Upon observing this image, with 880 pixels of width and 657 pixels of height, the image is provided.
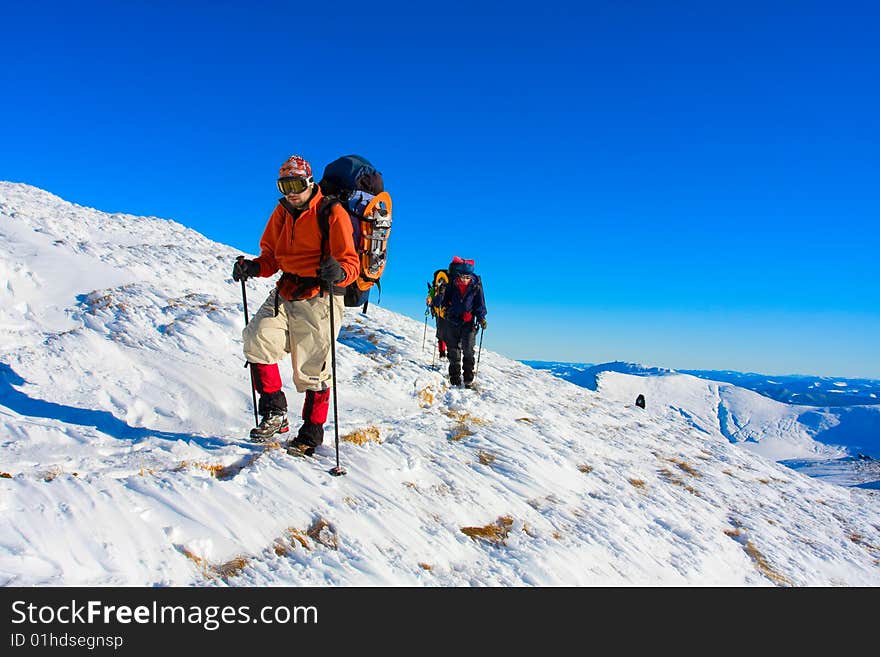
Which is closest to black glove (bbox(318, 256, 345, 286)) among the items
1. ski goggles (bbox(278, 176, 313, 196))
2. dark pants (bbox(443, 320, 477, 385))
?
ski goggles (bbox(278, 176, 313, 196))

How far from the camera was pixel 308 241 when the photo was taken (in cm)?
514

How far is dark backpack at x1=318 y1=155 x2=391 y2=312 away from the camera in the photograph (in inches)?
216

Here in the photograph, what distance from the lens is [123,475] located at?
4.16 meters

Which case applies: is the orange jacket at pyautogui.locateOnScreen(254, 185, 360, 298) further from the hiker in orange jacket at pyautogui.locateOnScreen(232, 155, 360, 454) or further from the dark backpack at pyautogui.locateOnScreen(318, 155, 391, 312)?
the dark backpack at pyautogui.locateOnScreen(318, 155, 391, 312)

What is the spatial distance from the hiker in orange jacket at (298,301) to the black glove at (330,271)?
0.34ft

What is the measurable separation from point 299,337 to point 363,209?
165 cm

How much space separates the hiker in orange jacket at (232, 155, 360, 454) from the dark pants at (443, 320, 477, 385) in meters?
5.68

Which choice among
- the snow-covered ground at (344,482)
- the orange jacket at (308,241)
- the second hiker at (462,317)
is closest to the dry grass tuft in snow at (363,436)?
the snow-covered ground at (344,482)

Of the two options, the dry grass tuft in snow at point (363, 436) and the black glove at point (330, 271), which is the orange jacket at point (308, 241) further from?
the dry grass tuft in snow at point (363, 436)

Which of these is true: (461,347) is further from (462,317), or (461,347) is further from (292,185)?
(292,185)

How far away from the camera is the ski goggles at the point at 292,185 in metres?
4.98
